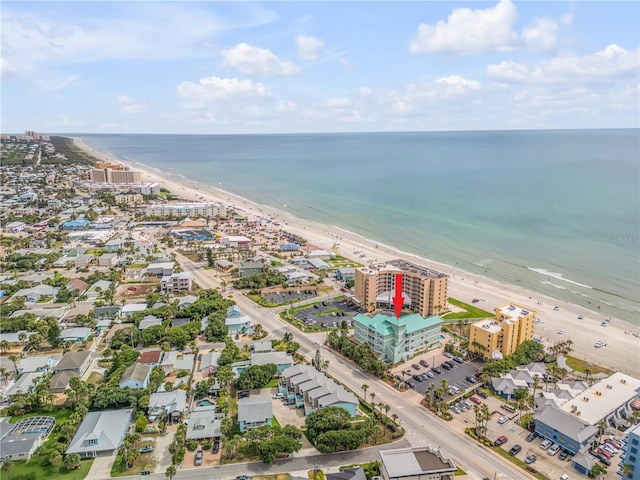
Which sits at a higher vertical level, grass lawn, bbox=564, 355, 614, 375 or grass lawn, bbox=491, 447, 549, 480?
grass lawn, bbox=564, 355, 614, 375

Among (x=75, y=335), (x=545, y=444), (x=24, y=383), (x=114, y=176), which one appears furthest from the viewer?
(x=114, y=176)

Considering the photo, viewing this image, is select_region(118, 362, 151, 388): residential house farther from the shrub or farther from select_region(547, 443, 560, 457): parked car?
select_region(547, 443, 560, 457): parked car

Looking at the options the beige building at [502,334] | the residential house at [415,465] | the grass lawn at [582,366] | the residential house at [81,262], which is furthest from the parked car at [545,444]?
the residential house at [81,262]

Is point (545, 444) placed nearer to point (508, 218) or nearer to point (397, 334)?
point (397, 334)

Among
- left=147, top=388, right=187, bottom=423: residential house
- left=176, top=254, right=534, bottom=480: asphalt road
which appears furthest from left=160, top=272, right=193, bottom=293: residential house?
left=147, top=388, right=187, bottom=423: residential house

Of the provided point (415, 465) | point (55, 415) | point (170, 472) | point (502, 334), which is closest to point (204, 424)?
point (170, 472)

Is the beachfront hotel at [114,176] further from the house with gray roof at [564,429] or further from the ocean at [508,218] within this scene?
the house with gray roof at [564,429]
